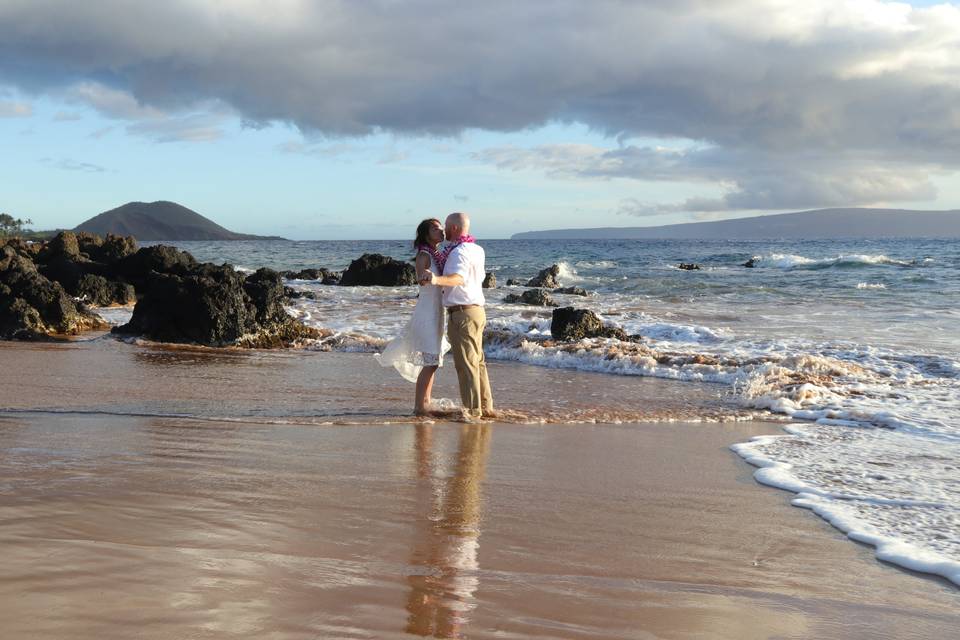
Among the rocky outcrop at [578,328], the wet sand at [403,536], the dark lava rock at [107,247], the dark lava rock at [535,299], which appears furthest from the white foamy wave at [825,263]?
the wet sand at [403,536]

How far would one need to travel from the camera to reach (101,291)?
776 inches

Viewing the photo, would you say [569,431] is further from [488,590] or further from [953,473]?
[488,590]

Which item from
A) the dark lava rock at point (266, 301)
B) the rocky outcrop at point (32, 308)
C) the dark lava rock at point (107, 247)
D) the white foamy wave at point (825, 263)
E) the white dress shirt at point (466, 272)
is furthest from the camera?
the white foamy wave at point (825, 263)

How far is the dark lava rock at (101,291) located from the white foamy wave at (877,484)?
16.6 metres

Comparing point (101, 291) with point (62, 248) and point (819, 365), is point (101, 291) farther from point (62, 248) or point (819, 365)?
point (819, 365)

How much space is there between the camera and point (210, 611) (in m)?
2.87

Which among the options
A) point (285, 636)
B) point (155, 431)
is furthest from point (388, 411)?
point (285, 636)

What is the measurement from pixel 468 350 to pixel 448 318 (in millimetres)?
371

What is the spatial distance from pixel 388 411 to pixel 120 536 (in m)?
4.36

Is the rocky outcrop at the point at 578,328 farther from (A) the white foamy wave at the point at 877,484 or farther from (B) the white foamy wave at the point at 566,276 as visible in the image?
(B) the white foamy wave at the point at 566,276

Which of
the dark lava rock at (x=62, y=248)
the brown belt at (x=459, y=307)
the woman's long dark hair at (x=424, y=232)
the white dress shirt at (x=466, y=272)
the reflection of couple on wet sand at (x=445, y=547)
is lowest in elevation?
the reflection of couple on wet sand at (x=445, y=547)

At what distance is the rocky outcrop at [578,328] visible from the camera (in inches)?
546

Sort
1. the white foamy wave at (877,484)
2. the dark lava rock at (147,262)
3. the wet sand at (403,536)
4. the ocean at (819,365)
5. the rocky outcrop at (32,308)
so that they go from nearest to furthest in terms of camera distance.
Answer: the wet sand at (403,536), the white foamy wave at (877,484), the ocean at (819,365), the rocky outcrop at (32,308), the dark lava rock at (147,262)

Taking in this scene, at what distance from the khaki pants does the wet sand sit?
39cm
